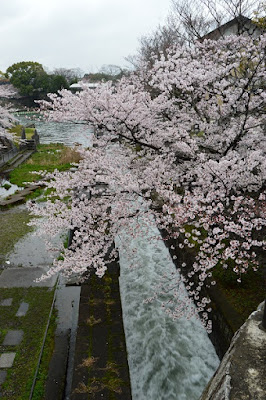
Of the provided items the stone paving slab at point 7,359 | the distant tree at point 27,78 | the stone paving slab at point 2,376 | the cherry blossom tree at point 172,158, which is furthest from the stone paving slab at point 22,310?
the distant tree at point 27,78

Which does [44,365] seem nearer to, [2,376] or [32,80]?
[2,376]

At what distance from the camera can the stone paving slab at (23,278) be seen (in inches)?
354

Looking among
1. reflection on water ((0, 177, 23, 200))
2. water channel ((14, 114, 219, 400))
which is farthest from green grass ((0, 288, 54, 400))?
reflection on water ((0, 177, 23, 200))

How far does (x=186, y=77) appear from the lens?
31.9 ft

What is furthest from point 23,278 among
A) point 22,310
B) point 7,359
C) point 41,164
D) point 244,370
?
point 41,164

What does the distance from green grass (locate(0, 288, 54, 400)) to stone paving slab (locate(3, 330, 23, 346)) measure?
0.09 metres

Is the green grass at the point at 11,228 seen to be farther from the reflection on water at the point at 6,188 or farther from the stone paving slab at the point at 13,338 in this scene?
the stone paving slab at the point at 13,338

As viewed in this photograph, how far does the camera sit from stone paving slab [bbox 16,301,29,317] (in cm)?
773

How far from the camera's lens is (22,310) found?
7875mm

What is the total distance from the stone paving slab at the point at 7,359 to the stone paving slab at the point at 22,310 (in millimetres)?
1284

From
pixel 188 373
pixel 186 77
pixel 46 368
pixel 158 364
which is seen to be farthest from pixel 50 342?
pixel 186 77

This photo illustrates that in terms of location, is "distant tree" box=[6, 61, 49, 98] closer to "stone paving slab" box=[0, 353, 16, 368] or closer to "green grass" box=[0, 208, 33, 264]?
"green grass" box=[0, 208, 33, 264]

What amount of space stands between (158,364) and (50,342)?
2649 millimetres

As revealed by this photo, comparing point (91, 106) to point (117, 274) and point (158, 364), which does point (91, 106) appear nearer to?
point (117, 274)
